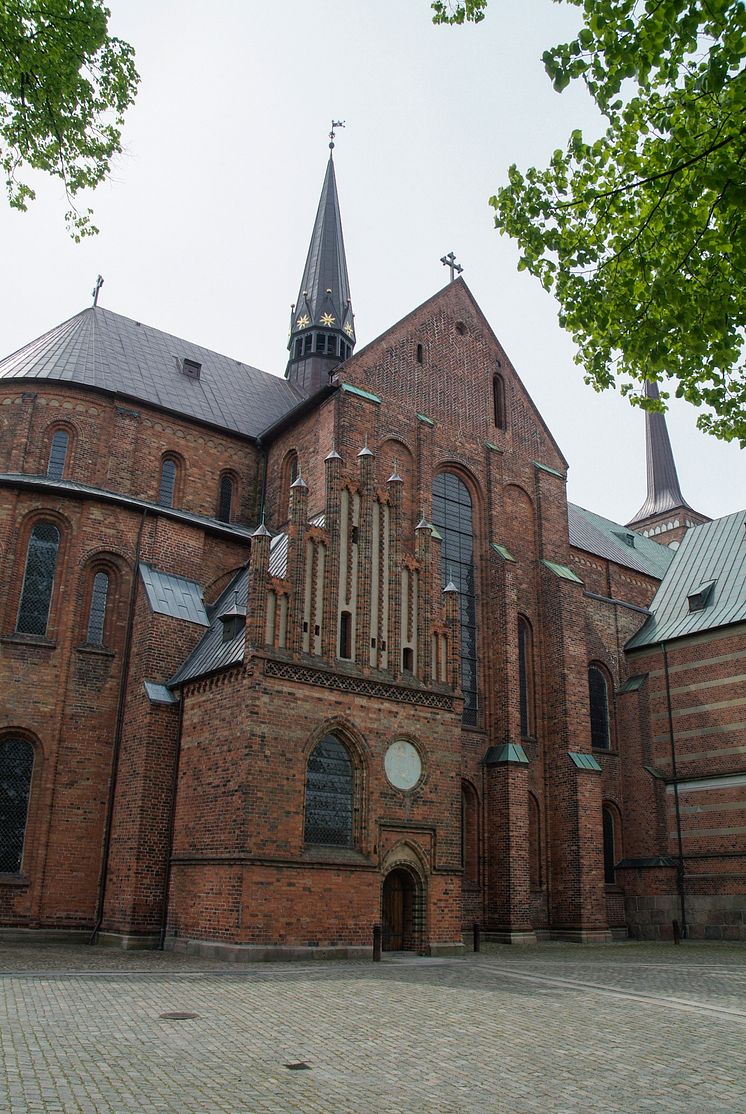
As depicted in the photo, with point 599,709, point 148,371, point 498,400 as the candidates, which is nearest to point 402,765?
point 599,709

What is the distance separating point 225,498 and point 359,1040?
781 inches

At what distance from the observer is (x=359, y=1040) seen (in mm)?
9273

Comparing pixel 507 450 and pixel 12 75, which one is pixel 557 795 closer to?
pixel 507 450

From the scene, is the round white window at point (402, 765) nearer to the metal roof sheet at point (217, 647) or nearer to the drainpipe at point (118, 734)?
the metal roof sheet at point (217, 647)

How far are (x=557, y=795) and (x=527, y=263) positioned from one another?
59.8 feet

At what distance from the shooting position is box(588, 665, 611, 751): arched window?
101 ft

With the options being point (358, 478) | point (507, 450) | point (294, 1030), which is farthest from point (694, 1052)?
point (507, 450)

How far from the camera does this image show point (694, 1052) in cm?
923

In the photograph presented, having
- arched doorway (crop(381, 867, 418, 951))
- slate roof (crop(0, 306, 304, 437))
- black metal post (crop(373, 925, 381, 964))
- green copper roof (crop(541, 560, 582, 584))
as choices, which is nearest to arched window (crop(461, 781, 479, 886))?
arched doorway (crop(381, 867, 418, 951))

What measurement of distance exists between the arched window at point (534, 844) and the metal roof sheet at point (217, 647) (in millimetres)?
10445

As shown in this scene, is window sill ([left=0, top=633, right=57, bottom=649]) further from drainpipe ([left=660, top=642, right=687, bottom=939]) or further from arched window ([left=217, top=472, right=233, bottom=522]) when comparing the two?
drainpipe ([left=660, top=642, right=687, bottom=939])

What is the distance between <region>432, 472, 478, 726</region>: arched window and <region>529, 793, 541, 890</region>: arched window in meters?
3.26

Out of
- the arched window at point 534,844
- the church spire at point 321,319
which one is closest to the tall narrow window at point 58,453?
the church spire at point 321,319

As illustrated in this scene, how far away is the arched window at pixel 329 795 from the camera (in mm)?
18188
